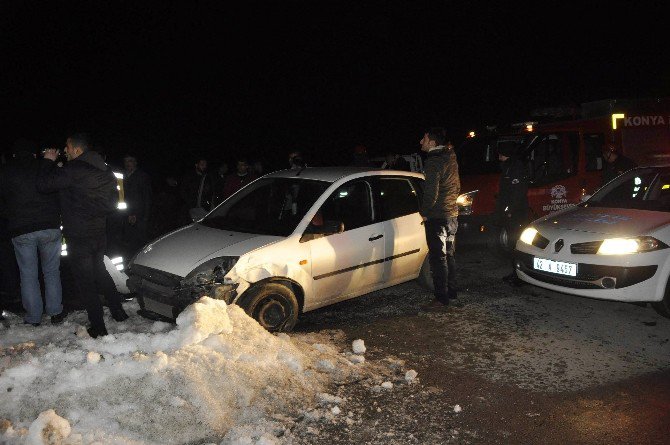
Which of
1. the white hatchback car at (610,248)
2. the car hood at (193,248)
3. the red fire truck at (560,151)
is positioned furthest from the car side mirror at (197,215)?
the red fire truck at (560,151)

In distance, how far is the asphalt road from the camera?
3793 mm

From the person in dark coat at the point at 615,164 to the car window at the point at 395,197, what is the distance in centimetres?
414

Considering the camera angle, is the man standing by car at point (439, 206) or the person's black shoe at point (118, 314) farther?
the man standing by car at point (439, 206)

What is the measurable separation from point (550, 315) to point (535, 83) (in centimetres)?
2797

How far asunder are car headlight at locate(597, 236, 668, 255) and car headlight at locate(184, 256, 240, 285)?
11.6ft

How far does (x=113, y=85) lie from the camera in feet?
62.6

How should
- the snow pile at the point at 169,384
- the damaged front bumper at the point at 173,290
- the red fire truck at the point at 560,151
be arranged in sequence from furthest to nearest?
the red fire truck at the point at 560,151 → the damaged front bumper at the point at 173,290 → the snow pile at the point at 169,384

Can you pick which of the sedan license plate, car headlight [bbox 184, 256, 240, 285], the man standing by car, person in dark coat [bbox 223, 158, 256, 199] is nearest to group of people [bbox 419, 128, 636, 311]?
the man standing by car

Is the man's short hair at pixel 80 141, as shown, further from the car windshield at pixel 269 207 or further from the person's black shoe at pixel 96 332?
the person's black shoe at pixel 96 332

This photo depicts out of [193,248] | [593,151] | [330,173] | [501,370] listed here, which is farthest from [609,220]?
[193,248]

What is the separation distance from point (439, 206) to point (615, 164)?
4386 millimetres

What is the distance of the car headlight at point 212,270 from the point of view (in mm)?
5051

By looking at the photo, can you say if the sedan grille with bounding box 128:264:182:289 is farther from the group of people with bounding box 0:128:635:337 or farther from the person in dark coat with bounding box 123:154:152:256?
the person in dark coat with bounding box 123:154:152:256

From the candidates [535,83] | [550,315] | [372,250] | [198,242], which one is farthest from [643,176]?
[535,83]
